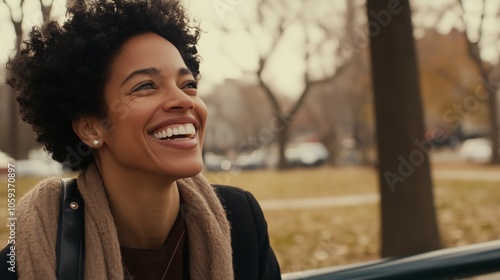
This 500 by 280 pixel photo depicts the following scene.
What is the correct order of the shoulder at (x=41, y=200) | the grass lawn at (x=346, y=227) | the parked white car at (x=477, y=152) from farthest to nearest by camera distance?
the parked white car at (x=477, y=152), the grass lawn at (x=346, y=227), the shoulder at (x=41, y=200)

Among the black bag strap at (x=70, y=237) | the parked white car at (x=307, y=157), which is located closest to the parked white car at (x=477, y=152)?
the parked white car at (x=307, y=157)

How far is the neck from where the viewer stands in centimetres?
225

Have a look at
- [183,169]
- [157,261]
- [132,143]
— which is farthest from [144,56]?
[157,261]

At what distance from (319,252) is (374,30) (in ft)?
8.54

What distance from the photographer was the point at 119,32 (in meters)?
2.30

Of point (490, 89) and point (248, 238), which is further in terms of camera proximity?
point (490, 89)

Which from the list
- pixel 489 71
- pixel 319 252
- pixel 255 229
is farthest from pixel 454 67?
pixel 255 229

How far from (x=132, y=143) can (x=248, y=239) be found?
24.7 inches

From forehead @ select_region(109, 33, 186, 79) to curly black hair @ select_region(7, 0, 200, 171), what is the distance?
0.11 feet

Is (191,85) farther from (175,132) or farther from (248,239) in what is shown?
(248,239)

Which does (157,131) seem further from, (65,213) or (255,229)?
(255,229)

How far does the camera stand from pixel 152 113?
2.13 m

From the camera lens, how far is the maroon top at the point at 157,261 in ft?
7.29

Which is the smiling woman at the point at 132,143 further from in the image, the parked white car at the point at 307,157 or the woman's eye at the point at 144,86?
the parked white car at the point at 307,157
